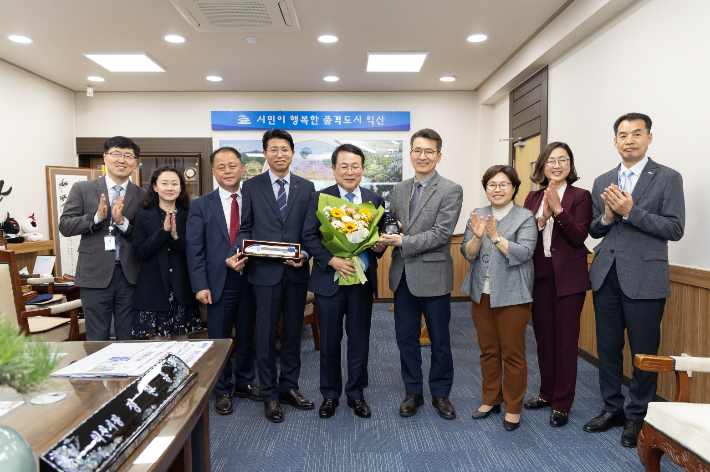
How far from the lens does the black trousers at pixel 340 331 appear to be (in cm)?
272

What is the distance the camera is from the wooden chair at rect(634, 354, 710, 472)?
1.58 m

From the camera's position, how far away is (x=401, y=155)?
6652 mm

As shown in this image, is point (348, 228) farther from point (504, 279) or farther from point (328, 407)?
point (328, 407)

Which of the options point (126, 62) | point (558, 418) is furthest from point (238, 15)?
point (558, 418)

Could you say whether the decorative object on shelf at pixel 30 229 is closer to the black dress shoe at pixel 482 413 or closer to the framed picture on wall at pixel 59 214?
the framed picture on wall at pixel 59 214

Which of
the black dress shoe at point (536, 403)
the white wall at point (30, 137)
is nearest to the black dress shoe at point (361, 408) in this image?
the black dress shoe at point (536, 403)

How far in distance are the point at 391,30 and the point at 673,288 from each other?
3.18 metres

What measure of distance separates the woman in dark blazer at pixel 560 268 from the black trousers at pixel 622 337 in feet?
0.43

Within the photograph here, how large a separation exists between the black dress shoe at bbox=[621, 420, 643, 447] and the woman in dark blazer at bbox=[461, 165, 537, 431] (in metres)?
0.53

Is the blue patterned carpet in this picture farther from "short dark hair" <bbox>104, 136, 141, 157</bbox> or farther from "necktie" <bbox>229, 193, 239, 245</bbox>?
"short dark hair" <bbox>104, 136, 141, 157</bbox>

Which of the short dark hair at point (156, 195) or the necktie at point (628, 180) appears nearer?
the necktie at point (628, 180)

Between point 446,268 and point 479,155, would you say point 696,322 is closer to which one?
point 446,268

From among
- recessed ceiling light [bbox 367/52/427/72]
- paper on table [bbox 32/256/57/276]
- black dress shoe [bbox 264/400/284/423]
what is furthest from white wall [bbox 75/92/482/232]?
black dress shoe [bbox 264/400/284/423]

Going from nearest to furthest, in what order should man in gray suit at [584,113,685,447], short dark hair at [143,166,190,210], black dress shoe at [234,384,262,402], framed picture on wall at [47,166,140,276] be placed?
man in gray suit at [584,113,685,447] → short dark hair at [143,166,190,210] → black dress shoe at [234,384,262,402] → framed picture on wall at [47,166,140,276]
